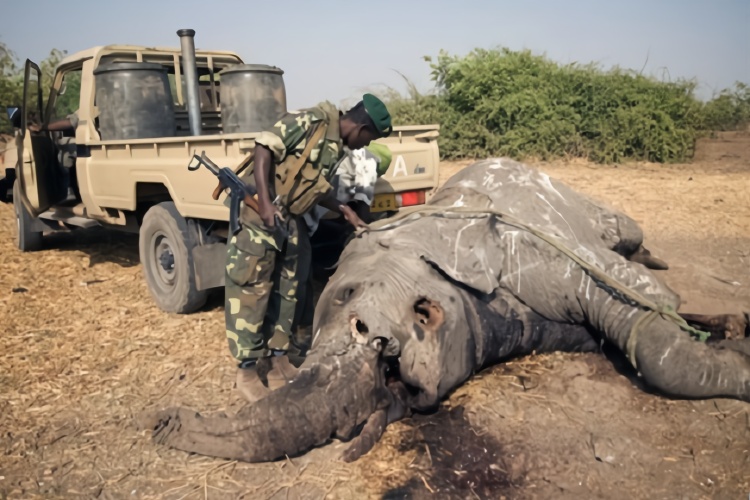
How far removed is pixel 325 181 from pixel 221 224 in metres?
1.46

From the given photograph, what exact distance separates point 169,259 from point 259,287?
6.57ft

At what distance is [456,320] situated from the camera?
3.96 meters

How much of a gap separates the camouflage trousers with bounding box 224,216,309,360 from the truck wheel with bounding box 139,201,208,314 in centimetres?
137

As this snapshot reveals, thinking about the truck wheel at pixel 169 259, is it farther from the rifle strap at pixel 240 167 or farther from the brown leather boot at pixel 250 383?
the brown leather boot at pixel 250 383

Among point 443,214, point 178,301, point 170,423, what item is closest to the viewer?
point 170,423

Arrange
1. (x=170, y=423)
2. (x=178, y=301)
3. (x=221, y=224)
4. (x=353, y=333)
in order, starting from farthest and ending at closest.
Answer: (x=178, y=301)
(x=221, y=224)
(x=353, y=333)
(x=170, y=423)

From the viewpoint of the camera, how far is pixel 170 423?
3.39 meters

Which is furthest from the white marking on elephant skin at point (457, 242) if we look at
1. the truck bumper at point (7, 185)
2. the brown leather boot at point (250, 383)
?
the truck bumper at point (7, 185)

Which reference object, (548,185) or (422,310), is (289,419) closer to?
(422,310)

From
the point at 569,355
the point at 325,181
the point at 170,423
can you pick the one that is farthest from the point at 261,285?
the point at 569,355

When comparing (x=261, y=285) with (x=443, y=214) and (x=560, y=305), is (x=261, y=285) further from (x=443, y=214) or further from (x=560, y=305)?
(x=560, y=305)

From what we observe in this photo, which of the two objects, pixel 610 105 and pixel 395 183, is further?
pixel 610 105

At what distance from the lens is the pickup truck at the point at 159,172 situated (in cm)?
549

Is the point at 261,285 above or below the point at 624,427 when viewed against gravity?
above
